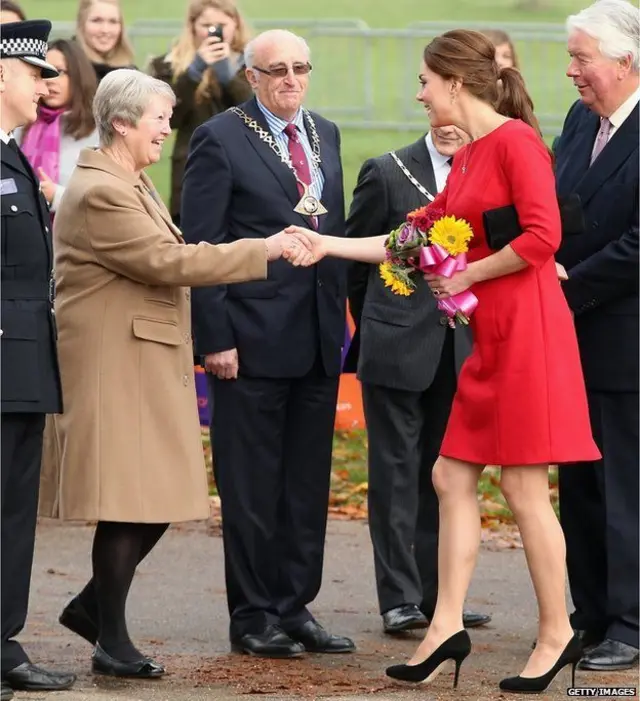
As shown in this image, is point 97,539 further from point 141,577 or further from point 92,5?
point 92,5

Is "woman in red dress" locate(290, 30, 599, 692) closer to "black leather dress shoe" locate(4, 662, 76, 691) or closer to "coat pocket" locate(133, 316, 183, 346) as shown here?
"coat pocket" locate(133, 316, 183, 346)

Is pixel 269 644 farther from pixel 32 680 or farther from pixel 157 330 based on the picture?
pixel 157 330

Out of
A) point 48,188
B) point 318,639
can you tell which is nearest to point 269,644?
point 318,639

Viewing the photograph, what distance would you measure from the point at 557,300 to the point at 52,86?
4302 millimetres

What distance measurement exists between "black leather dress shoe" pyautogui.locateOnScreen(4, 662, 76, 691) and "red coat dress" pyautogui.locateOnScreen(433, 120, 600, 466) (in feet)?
4.99

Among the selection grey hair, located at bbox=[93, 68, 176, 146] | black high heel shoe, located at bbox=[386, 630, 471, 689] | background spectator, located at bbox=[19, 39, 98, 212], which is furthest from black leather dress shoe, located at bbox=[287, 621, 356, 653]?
background spectator, located at bbox=[19, 39, 98, 212]

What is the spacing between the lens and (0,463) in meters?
5.73

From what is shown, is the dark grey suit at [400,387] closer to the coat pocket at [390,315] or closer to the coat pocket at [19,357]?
the coat pocket at [390,315]

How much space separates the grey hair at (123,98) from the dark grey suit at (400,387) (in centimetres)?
138

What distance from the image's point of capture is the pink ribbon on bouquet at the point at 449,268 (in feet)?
19.3

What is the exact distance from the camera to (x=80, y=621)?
639 centimetres

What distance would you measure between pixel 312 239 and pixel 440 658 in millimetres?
1580

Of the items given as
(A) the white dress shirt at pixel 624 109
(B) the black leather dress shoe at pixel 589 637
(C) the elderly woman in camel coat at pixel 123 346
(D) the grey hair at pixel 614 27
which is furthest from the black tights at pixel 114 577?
(D) the grey hair at pixel 614 27

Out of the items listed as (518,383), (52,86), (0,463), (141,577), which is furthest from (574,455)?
(52,86)
